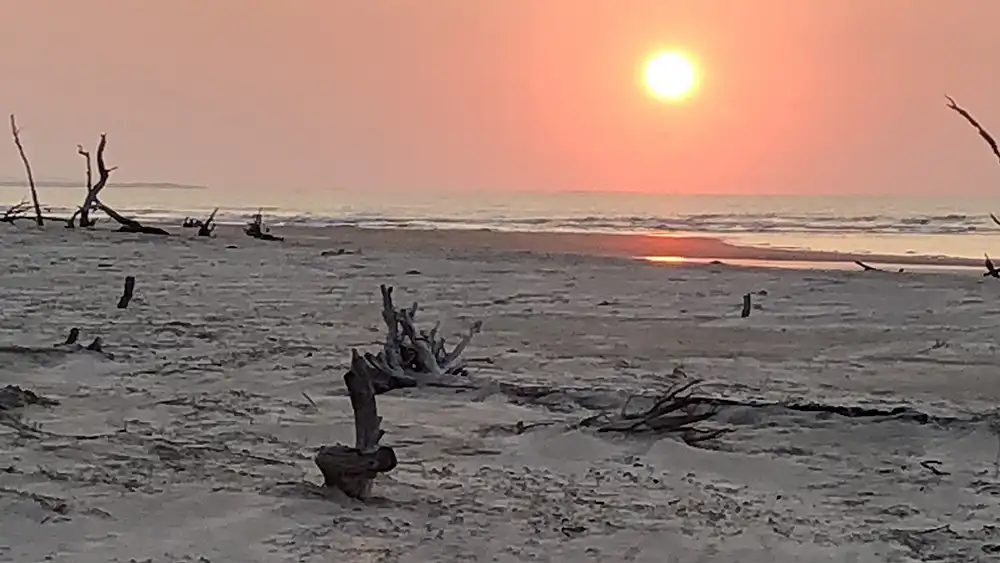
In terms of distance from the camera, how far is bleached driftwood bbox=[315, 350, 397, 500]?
150 inches

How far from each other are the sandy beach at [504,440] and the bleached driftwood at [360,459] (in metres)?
0.10

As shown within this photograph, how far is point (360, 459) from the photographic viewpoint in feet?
12.6

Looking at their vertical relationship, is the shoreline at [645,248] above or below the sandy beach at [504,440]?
above

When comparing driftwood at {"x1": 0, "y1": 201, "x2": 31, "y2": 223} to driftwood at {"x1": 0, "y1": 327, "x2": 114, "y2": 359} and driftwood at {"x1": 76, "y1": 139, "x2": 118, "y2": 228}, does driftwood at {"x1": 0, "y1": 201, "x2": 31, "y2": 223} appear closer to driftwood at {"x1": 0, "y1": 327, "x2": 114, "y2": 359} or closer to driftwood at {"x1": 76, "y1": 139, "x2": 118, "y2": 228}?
driftwood at {"x1": 76, "y1": 139, "x2": 118, "y2": 228}

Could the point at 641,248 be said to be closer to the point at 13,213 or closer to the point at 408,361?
the point at 13,213

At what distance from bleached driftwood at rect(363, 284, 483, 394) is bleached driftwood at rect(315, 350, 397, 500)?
206 cm

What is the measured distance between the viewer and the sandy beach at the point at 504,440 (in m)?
3.49

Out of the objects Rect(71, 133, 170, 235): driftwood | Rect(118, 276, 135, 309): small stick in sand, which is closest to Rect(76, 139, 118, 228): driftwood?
Rect(71, 133, 170, 235): driftwood

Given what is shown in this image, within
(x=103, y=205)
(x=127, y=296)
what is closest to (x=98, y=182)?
(x=103, y=205)

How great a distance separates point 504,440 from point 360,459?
116cm

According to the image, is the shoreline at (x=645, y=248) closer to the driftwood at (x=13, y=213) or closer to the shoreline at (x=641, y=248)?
the shoreline at (x=641, y=248)

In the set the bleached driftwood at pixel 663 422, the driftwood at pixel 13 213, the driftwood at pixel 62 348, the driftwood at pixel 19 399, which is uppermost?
the driftwood at pixel 13 213

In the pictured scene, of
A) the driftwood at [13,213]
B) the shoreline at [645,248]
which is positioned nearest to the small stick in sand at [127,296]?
the shoreline at [645,248]

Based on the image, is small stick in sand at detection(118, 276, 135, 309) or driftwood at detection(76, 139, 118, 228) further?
driftwood at detection(76, 139, 118, 228)
